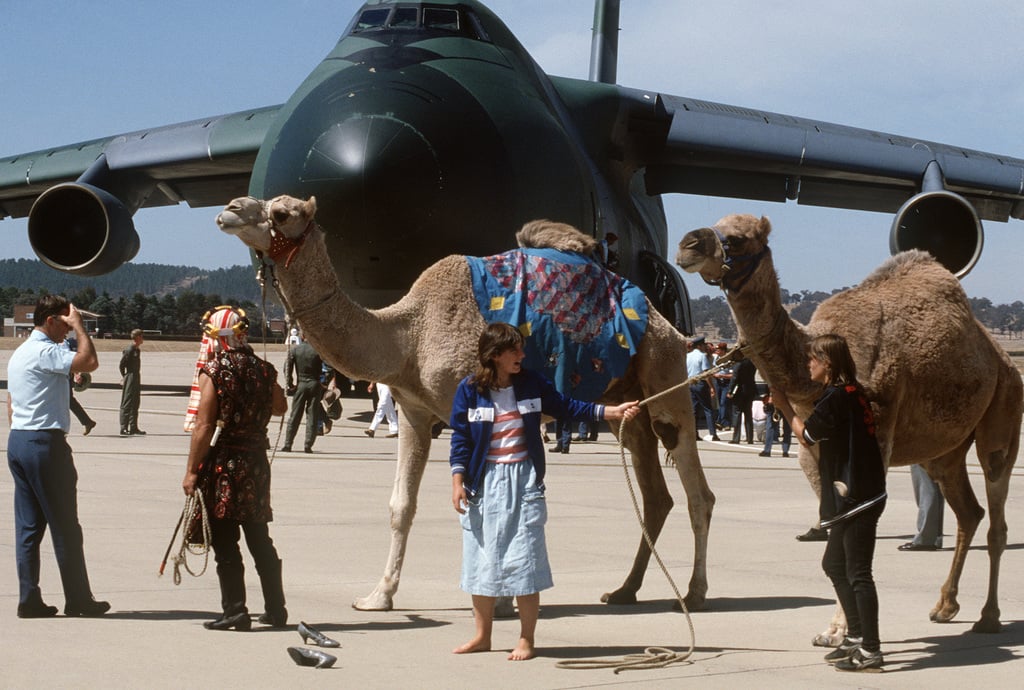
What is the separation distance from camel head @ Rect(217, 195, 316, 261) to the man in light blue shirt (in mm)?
1076

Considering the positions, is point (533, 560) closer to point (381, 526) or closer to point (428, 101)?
point (381, 526)

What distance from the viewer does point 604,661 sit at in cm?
621

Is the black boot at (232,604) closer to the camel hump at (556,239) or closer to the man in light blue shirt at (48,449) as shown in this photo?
the man in light blue shirt at (48,449)

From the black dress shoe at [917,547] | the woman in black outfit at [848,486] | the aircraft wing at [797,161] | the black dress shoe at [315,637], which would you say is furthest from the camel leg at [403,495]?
the aircraft wing at [797,161]

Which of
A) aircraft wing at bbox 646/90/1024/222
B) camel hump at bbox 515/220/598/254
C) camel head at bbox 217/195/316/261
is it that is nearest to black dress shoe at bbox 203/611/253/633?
camel head at bbox 217/195/316/261

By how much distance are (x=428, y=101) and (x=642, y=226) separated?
7.31 metres

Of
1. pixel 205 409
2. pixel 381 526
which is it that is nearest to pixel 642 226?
pixel 381 526

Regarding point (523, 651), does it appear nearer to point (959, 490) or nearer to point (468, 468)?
point (468, 468)

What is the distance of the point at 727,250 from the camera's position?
6652 millimetres

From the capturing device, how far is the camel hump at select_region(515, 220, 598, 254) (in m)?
8.41

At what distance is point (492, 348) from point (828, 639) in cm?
206

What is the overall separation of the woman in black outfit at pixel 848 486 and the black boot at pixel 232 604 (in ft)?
8.96

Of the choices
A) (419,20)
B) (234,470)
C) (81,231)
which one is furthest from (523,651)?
(81,231)

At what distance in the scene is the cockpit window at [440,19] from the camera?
17.1m
